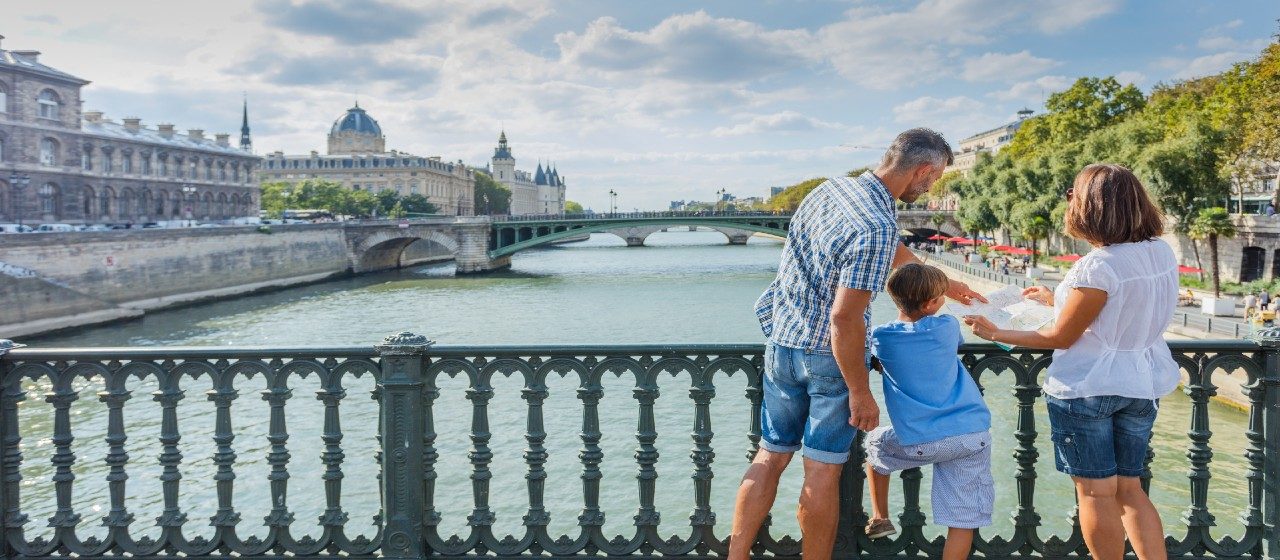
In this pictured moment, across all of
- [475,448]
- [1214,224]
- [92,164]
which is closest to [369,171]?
[92,164]

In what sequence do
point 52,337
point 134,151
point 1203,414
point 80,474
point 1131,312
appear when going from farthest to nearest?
point 134,151, point 52,337, point 80,474, point 1203,414, point 1131,312

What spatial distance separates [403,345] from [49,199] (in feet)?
155

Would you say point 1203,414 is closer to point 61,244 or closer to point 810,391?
point 810,391

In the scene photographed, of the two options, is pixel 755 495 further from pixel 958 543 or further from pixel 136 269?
pixel 136 269

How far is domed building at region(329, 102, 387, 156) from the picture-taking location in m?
114

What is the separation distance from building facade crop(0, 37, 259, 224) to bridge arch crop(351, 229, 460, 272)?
10.2 meters

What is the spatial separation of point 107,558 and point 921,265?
3.51 metres

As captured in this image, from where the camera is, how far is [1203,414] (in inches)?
140

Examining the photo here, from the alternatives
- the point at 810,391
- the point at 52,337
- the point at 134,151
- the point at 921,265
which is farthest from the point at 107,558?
the point at 134,151

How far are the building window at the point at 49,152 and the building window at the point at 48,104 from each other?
118 centimetres

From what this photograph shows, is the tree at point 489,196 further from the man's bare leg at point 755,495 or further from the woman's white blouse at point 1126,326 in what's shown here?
the woman's white blouse at point 1126,326

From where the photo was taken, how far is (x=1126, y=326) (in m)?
2.99

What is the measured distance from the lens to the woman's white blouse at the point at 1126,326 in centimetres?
296

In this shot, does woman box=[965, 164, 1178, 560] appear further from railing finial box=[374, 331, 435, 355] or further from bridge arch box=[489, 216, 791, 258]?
bridge arch box=[489, 216, 791, 258]
